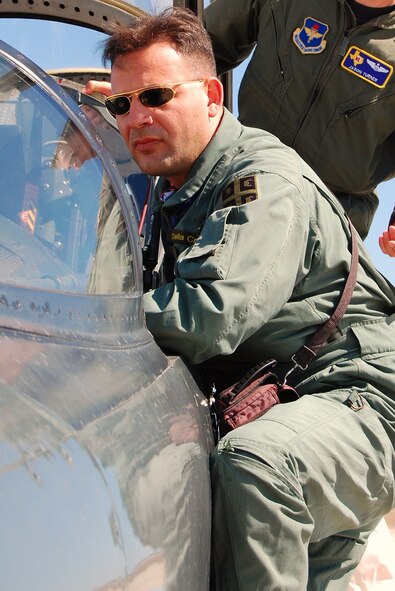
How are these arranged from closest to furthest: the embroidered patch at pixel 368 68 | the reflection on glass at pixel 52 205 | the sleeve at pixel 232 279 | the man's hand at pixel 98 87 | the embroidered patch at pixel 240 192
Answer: the reflection on glass at pixel 52 205
the sleeve at pixel 232 279
the embroidered patch at pixel 240 192
the man's hand at pixel 98 87
the embroidered patch at pixel 368 68

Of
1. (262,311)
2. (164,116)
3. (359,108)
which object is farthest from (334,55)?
(262,311)

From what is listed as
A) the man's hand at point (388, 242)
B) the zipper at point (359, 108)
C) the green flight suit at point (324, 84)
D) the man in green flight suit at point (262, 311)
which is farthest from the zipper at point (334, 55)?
the man in green flight suit at point (262, 311)

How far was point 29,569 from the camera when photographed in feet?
2.96

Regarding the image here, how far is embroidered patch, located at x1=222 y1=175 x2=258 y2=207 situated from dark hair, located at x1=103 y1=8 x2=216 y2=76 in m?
0.51

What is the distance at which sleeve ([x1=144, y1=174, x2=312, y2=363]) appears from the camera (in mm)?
1822

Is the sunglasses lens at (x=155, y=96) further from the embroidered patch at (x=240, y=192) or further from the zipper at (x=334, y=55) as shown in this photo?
the zipper at (x=334, y=55)

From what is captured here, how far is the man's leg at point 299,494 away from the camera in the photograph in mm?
1643

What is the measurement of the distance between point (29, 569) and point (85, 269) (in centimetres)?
77

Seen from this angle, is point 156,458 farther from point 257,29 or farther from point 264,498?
point 257,29

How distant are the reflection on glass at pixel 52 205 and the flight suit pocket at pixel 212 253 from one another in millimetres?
151

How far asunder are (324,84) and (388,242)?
0.83 meters

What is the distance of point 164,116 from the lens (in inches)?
91.5

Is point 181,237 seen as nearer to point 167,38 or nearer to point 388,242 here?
point 167,38

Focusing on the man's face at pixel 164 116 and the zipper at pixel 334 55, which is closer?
the man's face at pixel 164 116
